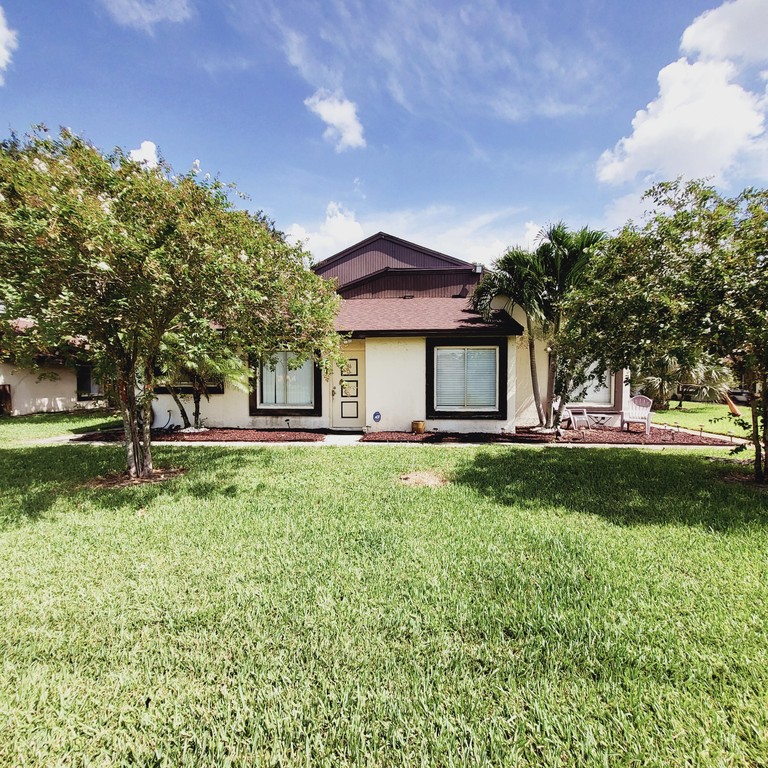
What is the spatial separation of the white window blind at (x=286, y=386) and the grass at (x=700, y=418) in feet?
40.6

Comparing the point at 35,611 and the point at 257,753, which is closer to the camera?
the point at 257,753

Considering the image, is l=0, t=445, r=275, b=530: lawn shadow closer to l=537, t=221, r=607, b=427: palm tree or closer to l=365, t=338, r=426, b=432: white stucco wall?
l=365, t=338, r=426, b=432: white stucco wall

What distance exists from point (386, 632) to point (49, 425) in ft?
56.5

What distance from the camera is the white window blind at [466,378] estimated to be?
38.2 feet

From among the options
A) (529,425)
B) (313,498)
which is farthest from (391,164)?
(313,498)

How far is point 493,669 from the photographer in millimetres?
2432

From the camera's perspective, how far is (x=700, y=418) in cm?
1552

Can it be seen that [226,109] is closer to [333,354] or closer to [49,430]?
[333,354]

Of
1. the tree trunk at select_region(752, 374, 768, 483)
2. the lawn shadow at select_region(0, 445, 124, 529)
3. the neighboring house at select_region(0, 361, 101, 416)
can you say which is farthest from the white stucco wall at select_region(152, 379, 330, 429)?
the tree trunk at select_region(752, 374, 768, 483)

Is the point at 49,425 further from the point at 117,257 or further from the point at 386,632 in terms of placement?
the point at 386,632

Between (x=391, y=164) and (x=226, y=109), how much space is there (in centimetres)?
621

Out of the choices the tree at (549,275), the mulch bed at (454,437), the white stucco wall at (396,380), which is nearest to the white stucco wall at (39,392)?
the mulch bed at (454,437)

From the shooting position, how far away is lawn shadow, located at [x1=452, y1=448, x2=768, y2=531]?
5039mm

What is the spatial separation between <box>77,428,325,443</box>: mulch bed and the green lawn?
17.3ft
